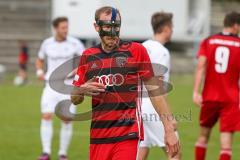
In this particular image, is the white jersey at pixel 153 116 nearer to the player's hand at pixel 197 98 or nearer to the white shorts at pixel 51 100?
the player's hand at pixel 197 98

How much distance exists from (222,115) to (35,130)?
6642 mm

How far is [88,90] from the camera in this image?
25.2 ft

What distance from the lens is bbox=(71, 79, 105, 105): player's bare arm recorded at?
767 centimetres

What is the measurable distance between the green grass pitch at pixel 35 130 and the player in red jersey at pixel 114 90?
12.0 ft

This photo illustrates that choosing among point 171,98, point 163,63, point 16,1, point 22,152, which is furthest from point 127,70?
point 16,1

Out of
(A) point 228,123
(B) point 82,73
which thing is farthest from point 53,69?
(B) point 82,73

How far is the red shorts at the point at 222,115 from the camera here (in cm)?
1127

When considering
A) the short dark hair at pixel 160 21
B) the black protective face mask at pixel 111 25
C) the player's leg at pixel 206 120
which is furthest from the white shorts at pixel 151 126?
the black protective face mask at pixel 111 25

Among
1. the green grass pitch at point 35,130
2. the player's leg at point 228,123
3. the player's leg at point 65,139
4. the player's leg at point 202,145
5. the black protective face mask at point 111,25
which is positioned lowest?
the green grass pitch at point 35,130

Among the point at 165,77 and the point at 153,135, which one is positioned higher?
the point at 165,77

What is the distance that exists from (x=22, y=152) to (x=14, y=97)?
36.4ft

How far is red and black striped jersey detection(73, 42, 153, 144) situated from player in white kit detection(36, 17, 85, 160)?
5.06 meters

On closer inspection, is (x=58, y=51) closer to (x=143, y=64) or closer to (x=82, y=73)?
(x=82, y=73)

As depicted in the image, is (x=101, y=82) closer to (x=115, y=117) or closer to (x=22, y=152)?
(x=115, y=117)
